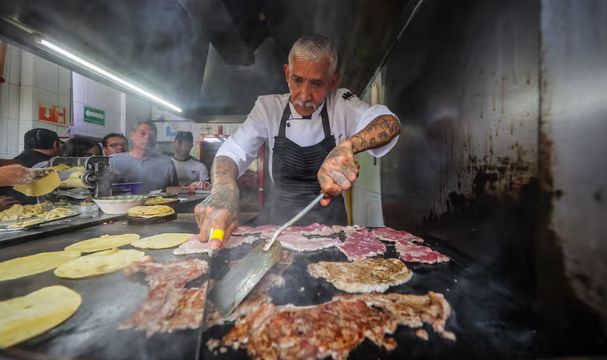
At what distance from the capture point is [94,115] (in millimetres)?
6555

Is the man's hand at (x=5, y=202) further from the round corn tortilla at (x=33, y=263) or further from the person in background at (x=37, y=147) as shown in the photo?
the round corn tortilla at (x=33, y=263)

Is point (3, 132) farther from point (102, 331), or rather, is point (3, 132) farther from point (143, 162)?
point (102, 331)

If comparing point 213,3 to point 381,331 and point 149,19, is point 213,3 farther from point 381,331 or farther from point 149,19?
point 381,331

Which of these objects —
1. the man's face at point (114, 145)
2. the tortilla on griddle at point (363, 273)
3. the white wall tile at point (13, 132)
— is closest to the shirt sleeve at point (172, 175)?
the man's face at point (114, 145)

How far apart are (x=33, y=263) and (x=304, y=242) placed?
Result: 4.79ft

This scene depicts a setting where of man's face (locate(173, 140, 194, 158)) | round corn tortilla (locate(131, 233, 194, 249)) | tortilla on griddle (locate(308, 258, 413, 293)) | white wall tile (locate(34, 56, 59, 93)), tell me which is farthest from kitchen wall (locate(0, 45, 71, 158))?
tortilla on griddle (locate(308, 258, 413, 293))

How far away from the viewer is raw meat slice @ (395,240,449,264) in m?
1.43

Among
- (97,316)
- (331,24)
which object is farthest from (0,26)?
(331,24)

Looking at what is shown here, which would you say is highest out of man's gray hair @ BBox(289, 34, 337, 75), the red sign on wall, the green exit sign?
the green exit sign

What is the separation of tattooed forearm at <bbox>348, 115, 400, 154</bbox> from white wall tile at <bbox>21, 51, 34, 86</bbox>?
6.27 m

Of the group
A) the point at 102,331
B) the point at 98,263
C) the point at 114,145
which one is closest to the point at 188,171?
the point at 114,145

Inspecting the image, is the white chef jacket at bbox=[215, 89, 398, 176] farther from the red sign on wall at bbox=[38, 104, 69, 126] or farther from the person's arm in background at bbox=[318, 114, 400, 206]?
the red sign on wall at bbox=[38, 104, 69, 126]

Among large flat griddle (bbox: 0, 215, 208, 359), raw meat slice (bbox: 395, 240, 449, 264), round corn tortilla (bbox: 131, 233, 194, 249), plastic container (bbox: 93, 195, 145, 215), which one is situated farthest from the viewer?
plastic container (bbox: 93, 195, 145, 215)

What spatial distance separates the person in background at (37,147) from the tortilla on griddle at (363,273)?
13.0 ft
